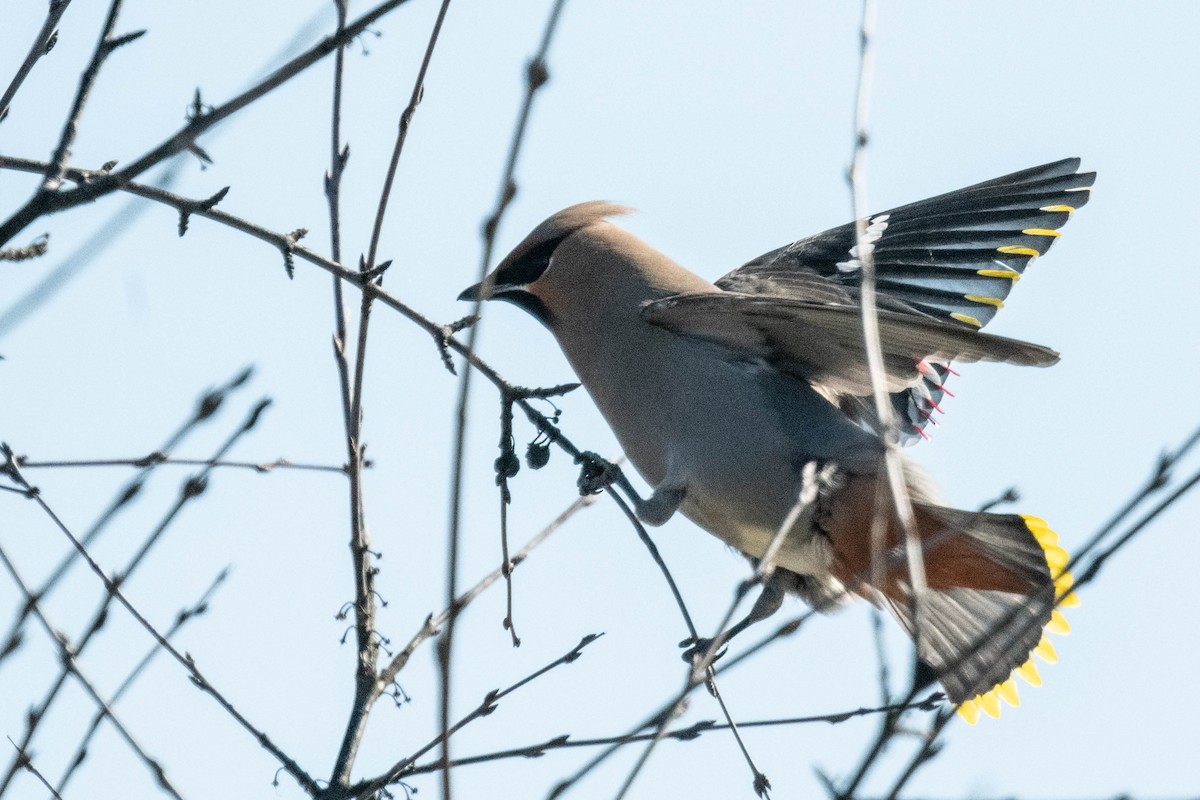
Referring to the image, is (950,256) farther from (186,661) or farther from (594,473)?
(186,661)

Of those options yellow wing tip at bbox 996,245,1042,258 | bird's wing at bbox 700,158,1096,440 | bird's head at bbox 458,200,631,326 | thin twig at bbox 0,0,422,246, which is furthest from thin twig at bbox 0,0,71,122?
yellow wing tip at bbox 996,245,1042,258

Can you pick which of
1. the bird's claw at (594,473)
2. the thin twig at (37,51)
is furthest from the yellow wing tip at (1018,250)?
the thin twig at (37,51)

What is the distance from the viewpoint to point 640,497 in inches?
152

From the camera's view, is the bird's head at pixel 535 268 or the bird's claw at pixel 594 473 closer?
the bird's claw at pixel 594 473

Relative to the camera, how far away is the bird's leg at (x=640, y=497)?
3.89 metres

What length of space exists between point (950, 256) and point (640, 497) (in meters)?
2.04

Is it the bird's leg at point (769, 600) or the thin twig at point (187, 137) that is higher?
the bird's leg at point (769, 600)

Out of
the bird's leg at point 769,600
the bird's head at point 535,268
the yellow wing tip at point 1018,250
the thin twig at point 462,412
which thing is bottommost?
the thin twig at point 462,412

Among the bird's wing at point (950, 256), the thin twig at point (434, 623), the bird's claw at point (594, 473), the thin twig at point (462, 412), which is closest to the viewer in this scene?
the thin twig at point (462, 412)

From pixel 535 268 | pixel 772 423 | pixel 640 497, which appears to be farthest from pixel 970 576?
pixel 535 268

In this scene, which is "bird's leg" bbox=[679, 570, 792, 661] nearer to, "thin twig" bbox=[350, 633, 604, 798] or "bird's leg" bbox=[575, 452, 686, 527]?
"bird's leg" bbox=[575, 452, 686, 527]

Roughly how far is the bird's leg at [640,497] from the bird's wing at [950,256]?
3.53 ft

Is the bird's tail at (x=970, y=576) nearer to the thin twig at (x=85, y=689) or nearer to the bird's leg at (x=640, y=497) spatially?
the bird's leg at (x=640, y=497)

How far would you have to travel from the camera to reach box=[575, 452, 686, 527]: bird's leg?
389 centimetres
